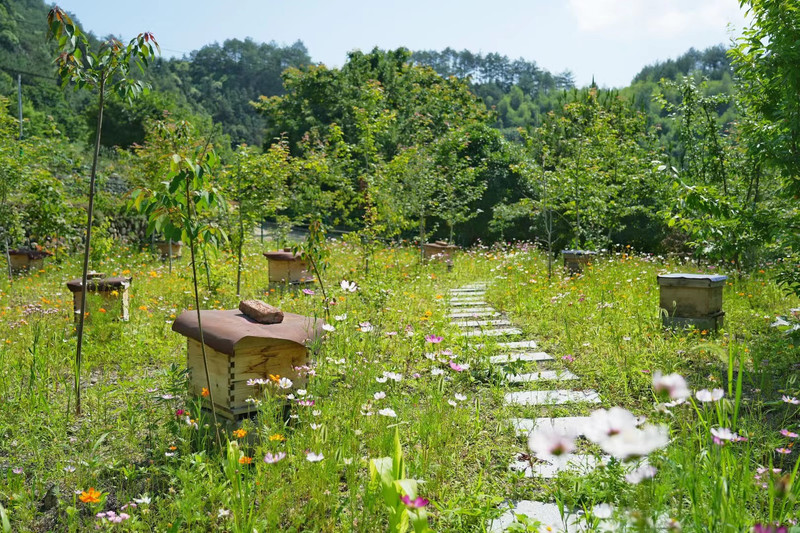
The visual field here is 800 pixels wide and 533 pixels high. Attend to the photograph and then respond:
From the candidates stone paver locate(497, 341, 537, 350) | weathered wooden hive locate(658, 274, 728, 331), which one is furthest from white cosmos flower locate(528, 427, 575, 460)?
weathered wooden hive locate(658, 274, 728, 331)

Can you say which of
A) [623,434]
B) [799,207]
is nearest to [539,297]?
[799,207]

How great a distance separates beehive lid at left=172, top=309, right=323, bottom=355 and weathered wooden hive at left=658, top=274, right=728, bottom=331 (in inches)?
146

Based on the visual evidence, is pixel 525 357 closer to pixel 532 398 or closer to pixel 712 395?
pixel 532 398

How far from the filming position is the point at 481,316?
6.50 metres

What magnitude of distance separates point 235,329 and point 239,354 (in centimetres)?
14

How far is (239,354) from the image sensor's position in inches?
119

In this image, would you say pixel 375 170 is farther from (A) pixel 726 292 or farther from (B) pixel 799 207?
(B) pixel 799 207

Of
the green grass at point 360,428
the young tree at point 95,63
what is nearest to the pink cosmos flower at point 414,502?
the green grass at point 360,428

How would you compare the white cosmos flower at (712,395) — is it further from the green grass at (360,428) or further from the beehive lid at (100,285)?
the beehive lid at (100,285)

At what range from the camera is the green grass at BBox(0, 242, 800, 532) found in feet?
7.49

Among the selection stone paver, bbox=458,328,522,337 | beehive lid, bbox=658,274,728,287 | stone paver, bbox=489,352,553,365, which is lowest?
stone paver, bbox=489,352,553,365

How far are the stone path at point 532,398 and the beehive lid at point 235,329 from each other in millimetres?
1396

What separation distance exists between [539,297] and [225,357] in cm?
503

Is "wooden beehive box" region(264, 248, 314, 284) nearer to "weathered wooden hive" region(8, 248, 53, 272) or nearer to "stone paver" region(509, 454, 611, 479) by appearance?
"stone paver" region(509, 454, 611, 479)
